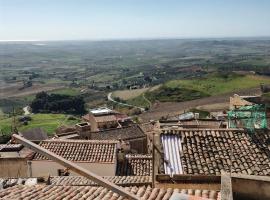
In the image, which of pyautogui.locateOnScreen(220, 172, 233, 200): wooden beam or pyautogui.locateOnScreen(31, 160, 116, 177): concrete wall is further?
pyautogui.locateOnScreen(31, 160, 116, 177): concrete wall

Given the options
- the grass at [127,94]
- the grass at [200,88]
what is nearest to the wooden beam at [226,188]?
the grass at [200,88]

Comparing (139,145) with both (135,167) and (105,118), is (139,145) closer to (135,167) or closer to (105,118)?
(105,118)

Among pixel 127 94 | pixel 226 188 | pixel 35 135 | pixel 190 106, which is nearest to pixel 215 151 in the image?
pixel 226 188

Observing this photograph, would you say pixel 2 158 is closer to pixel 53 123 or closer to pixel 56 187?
pixel 56 187

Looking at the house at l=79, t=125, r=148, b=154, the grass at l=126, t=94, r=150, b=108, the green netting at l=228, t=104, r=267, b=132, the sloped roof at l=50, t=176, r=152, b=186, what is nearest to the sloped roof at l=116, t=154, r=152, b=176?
the sloped roof at l=50, t=176, r=152, b=186

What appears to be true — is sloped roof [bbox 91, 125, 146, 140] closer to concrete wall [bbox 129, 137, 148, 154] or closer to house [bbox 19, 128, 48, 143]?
concrete wall [bbox 129, 137, 148, 154]

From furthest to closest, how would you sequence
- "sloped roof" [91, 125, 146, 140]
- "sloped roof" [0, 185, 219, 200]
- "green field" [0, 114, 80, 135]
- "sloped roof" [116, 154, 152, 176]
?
1. "green field" [0, 114, 80, 135]
2. "sloped roof" [91, 125, 146, 140]
3. "sloped roof" [116, 154, 152, 176]
4. "sloped roof" [0, 185, 219, 200]

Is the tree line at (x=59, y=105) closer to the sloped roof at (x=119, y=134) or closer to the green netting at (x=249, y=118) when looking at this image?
the sloped roof at (x=119, y=134)
